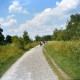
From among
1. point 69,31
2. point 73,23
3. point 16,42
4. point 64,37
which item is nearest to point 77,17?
point 73,23

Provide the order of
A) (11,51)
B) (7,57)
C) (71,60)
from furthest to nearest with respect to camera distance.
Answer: (11,51)
(7,57)
(71,60)

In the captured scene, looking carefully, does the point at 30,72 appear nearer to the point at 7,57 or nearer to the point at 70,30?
the point at 7,57

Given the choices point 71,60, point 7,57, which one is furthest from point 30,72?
point 7,57

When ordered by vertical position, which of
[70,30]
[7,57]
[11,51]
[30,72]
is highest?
[70,30]

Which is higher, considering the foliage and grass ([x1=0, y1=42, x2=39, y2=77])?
the foliage

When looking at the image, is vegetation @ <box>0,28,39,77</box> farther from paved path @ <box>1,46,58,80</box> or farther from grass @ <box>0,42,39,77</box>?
paved path @ <box>1,46,58,80</box>

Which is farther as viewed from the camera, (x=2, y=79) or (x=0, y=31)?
(x=0, y=31)

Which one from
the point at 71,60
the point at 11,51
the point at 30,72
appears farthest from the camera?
the point at 11,51

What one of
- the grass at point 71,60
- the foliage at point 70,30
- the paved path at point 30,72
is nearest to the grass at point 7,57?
the paved path at point 30,72

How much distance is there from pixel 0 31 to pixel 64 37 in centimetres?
2857

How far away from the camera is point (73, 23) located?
2901 inches

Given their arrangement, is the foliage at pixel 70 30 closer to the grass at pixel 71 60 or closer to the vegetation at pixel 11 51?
the vegetation at pixel 11 51

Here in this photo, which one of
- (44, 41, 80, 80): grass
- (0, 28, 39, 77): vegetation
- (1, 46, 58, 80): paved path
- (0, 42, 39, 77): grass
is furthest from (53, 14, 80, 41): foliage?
(1, 46, 58, 80): paved path

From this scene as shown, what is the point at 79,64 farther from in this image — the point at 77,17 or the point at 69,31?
the point at 77,17
